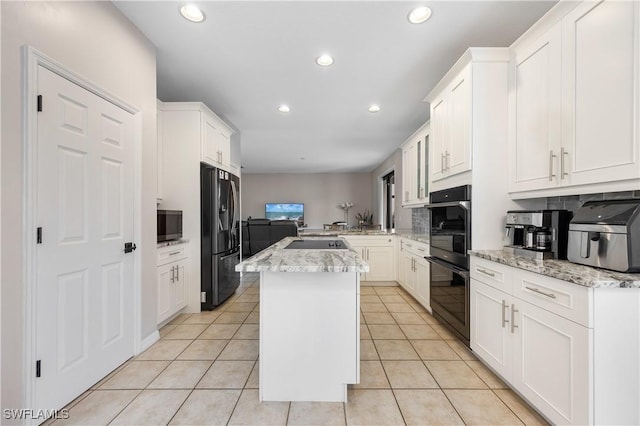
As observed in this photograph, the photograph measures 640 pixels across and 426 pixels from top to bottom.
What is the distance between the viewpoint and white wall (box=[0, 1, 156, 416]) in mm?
1303

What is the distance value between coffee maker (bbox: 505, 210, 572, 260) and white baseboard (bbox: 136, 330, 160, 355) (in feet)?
9.65

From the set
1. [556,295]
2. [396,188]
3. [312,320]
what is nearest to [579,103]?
[556,295]

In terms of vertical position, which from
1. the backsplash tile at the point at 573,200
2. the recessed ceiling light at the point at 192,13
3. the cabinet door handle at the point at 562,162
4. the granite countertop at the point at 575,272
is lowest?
the granite countertop at the point at 575,272

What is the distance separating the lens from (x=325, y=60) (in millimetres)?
2471

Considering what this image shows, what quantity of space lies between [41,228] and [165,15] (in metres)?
1.62

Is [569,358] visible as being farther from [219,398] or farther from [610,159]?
[219,398]

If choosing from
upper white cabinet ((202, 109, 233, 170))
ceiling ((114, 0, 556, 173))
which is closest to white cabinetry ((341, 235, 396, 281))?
ceiling ((114, 0, 556, 173))

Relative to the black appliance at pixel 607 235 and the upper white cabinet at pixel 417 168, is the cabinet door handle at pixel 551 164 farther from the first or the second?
the upper white cabinet at pixel 417 168

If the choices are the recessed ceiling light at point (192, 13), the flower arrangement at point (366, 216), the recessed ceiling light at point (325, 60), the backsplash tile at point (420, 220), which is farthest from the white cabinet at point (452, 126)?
the flower arrangement at point (366, 216)

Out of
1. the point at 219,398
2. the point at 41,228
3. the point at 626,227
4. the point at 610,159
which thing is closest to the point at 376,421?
the point at 219,398

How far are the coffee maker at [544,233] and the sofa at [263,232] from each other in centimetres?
466

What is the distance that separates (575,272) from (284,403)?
5.56 feet

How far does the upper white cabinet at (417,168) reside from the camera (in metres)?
3.61

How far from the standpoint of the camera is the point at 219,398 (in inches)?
66.7
